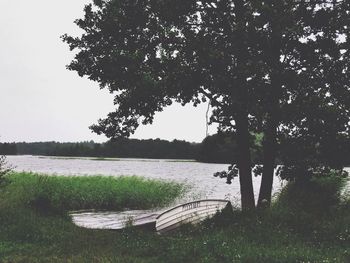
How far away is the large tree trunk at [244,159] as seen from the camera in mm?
19250

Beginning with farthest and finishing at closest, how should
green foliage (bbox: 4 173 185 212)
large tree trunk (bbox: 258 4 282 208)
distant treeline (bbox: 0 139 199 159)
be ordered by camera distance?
distant treeline (bbox: 0 139 199 159) < green foliage (bbox: 4 173 185 212) < large tree trunk (bbox: 258 4 282 208)

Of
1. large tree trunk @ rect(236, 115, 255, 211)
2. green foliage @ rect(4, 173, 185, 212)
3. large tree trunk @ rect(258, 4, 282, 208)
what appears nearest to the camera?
large tree trunk @ rect(258, 4, 282, 208)

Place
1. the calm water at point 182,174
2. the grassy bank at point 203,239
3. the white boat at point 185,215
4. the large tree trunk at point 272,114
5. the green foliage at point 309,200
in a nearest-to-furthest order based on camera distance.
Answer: the grassy bank at point 203,239 → the large tree trunk at point 272,114 → the white boat at point 185,215 → the green foliage at point 309,200 → the calm water at point 182,174

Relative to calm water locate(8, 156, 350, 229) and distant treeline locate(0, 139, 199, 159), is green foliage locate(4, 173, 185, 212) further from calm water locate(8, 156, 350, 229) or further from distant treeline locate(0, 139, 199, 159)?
distant treeline locate(0, 139, 199, 159)

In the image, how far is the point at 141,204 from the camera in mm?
30312

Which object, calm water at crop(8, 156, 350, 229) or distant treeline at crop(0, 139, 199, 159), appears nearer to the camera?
calm water at crop(8, 156, 350, 229)

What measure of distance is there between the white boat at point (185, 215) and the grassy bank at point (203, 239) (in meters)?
0.88

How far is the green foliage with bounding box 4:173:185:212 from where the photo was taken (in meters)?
27.1

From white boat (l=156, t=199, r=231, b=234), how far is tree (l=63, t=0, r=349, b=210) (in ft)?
5.27

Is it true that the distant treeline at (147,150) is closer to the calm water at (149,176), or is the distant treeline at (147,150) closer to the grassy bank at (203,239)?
the calm water at (149,176)

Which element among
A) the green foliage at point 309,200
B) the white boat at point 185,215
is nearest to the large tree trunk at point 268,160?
the green foliage at point 309,200

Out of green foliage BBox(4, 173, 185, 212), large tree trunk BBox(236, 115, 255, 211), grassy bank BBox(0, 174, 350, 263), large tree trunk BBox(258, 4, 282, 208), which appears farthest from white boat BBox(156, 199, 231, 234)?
green foliage BBox(4, 173, 185, 212)

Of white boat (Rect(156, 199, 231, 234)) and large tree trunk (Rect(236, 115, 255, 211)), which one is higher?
large tree trunk (Rect(236, 115, 255, 211))

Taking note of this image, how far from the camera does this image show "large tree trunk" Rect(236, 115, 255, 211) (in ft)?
63.2
